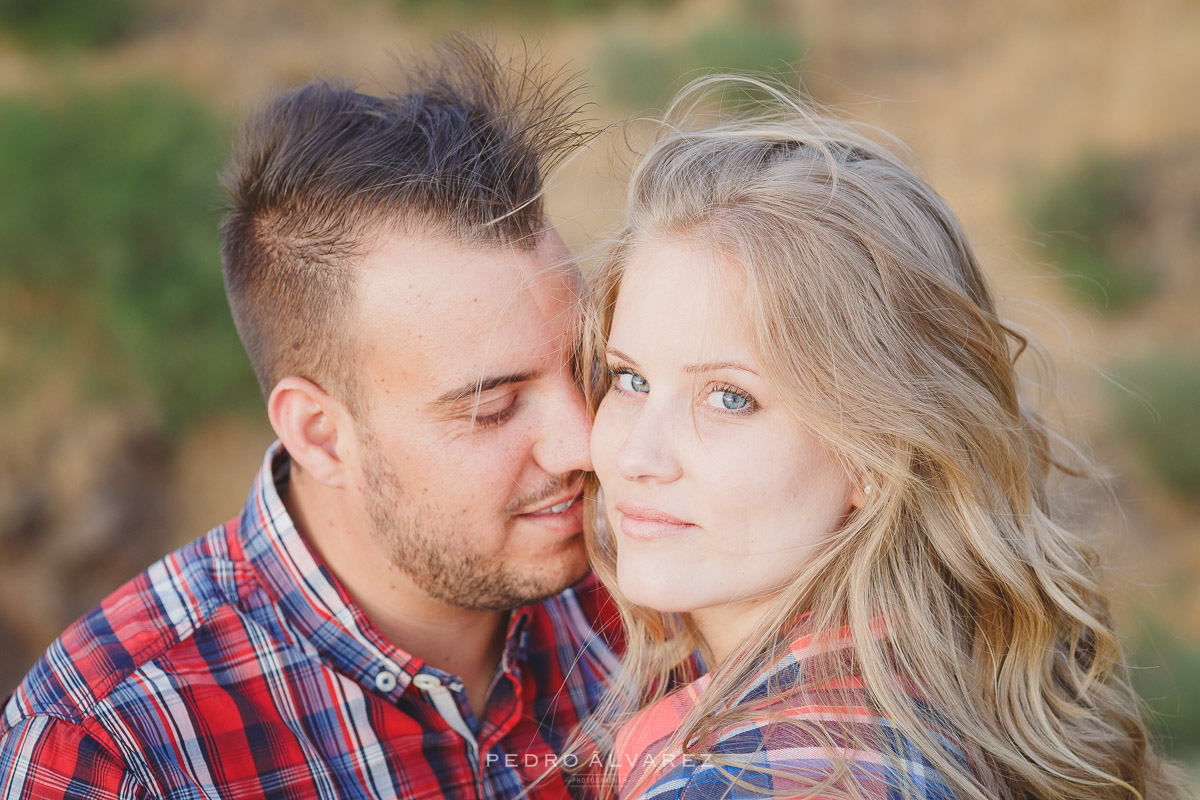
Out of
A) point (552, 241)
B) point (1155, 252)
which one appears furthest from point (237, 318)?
point (1155, 252)

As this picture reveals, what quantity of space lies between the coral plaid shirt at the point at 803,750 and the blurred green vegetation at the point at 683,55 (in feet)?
26.0

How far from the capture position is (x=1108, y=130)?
962cm

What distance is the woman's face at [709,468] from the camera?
1742 mm

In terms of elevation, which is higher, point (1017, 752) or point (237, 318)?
point (237, 318)

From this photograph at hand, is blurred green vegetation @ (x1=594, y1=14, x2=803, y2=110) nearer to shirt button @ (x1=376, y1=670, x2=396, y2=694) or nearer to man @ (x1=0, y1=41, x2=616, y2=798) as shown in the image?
man @ (x1=0, y1=41, x2=616, y2=798)

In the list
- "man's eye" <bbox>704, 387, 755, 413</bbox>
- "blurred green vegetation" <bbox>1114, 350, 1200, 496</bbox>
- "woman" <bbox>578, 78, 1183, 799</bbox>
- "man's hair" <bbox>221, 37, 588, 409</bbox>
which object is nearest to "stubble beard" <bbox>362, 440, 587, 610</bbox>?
"man's hair" <bbox>221, 37, 588, 409</bbox>

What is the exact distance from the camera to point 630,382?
198 centimetres

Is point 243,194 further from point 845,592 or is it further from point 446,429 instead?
point 845,592

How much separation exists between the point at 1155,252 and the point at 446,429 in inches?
350

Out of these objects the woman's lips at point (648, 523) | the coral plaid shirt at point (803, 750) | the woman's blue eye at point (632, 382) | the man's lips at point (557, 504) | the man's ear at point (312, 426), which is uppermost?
the man's ear at point (312, 426)

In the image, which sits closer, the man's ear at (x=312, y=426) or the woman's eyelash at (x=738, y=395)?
the woman's eyelash at (x=738, y=395)

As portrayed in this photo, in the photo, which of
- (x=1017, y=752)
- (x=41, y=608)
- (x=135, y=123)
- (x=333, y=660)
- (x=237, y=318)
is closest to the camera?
(x=1017, y=752)

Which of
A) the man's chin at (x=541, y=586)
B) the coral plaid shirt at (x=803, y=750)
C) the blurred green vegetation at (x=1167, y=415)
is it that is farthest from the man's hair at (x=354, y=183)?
the blurred green vegetation at (x=1167, y=415)

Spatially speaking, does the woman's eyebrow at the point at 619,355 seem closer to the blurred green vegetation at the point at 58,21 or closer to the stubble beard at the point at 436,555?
the stubble beard at the point at 436,555
